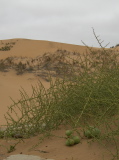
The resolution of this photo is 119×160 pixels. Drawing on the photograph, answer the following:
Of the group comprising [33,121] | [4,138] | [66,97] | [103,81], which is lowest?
[4,138]

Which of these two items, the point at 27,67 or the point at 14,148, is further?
the point at 27,67

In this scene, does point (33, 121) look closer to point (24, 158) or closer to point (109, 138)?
point (24, 158)

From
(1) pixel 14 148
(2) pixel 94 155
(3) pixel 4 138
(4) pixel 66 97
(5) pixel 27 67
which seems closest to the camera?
(2) pixel 94 155

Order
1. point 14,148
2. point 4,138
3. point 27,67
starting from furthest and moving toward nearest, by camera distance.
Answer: point 27,67 < point 4,138 < point 14,148

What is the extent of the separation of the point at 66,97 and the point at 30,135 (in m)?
0.49

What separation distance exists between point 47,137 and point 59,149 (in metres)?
0.35

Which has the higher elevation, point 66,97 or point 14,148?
point 66,97

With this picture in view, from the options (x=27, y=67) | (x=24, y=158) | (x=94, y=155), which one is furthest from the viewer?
(x=27, y=67)

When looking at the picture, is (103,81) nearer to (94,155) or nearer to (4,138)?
(94,155)

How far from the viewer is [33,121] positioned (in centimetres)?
272

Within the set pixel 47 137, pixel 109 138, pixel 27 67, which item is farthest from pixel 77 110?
pixel 27 67

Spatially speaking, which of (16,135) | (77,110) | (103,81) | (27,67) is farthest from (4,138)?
(27,67)

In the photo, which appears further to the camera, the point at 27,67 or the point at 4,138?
the point at 27,67

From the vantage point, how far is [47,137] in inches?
102
